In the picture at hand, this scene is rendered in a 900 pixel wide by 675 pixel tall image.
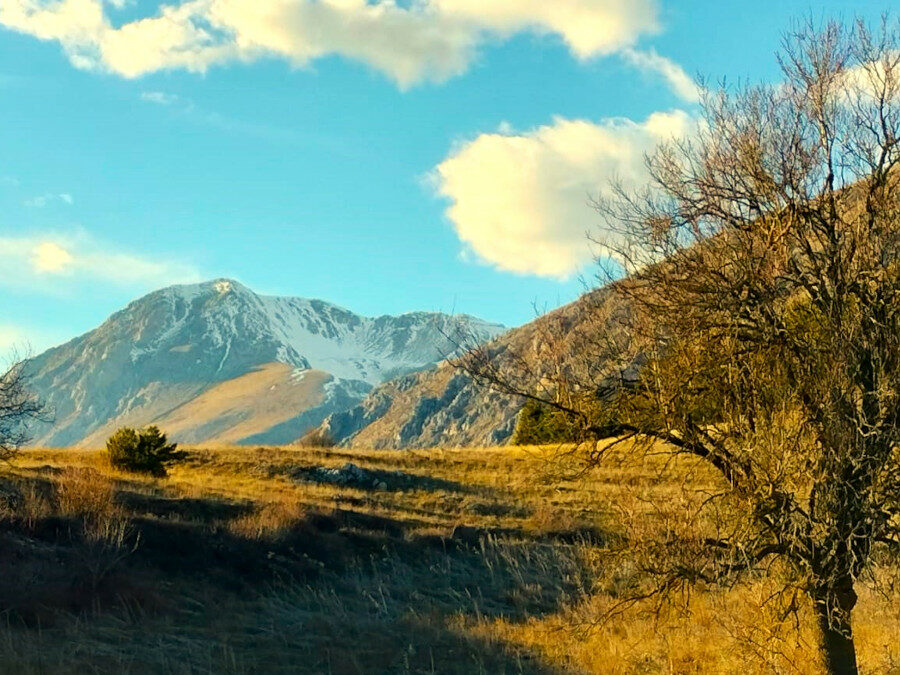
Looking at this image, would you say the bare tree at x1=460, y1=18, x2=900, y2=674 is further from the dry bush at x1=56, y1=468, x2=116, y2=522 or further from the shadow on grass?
the dry bush at x1=56, y1=468, x2=116, y2=522

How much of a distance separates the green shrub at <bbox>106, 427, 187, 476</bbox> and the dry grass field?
3.07 meters

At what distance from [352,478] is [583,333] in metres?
25.2

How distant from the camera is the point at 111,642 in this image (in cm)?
1197

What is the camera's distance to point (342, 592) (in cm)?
1789

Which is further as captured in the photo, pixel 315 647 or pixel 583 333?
pixel 315 647

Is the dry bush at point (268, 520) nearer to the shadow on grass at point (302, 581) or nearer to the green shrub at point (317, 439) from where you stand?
the shadow on grass at point (302, 581)

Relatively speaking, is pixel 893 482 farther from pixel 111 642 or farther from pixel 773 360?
pixel 111 642

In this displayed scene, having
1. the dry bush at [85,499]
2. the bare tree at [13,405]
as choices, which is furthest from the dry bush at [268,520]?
the bare tree at [13,405]

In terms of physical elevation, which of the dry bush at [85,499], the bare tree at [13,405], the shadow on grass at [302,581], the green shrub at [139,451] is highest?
the bare tree at [13,405]

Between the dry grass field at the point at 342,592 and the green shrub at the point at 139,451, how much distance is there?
10.1ft

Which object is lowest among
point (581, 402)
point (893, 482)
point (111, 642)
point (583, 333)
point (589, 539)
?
point (589, 539)

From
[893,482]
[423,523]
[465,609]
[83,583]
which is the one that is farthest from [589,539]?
[893,482]

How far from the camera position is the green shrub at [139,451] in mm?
30938

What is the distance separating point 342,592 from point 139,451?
684 inches
